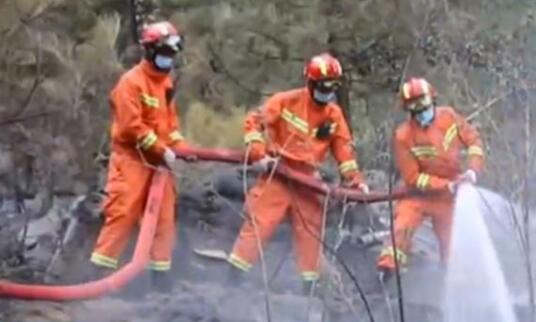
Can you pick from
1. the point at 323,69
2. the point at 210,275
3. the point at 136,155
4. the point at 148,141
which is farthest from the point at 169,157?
→ the point at 210,275

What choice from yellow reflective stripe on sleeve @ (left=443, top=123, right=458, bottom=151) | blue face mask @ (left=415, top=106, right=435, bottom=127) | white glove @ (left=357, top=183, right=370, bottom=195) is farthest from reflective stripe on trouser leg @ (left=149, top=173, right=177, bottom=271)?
yellow reflective stripe on sleeve @ (left=443, top=123, right=458, bottom=151)

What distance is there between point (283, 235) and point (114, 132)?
2194 millimetres

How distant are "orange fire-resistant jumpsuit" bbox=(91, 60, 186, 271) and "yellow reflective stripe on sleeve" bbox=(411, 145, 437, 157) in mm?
1295

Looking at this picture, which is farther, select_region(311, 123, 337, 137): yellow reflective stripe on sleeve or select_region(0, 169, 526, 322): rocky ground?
select_region(311, 123, 337, 137): yellow reflective stripe on sleeve

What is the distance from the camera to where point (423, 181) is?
Result: 7914mm

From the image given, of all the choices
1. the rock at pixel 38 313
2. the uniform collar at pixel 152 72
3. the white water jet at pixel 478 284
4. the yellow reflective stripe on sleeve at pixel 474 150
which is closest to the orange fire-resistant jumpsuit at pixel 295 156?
the uniform collar at pixel 152 72

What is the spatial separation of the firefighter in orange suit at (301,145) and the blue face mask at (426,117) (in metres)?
0.41

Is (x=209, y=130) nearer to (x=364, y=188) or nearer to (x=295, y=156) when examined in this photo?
(x=295, y=156)

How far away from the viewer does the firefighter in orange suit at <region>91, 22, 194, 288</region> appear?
765cm

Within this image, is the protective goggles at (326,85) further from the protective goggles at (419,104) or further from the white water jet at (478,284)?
the white water jet at (478,284)

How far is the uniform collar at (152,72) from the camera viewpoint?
25.6 feet

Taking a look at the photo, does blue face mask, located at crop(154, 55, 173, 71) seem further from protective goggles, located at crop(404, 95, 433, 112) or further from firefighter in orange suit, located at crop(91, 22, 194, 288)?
protective goggles, located at crop(404, 95, 433, 112)

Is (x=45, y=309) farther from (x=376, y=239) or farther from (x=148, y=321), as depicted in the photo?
(x=376, y=239)

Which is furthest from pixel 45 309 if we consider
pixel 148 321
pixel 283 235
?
pixel 283 235
